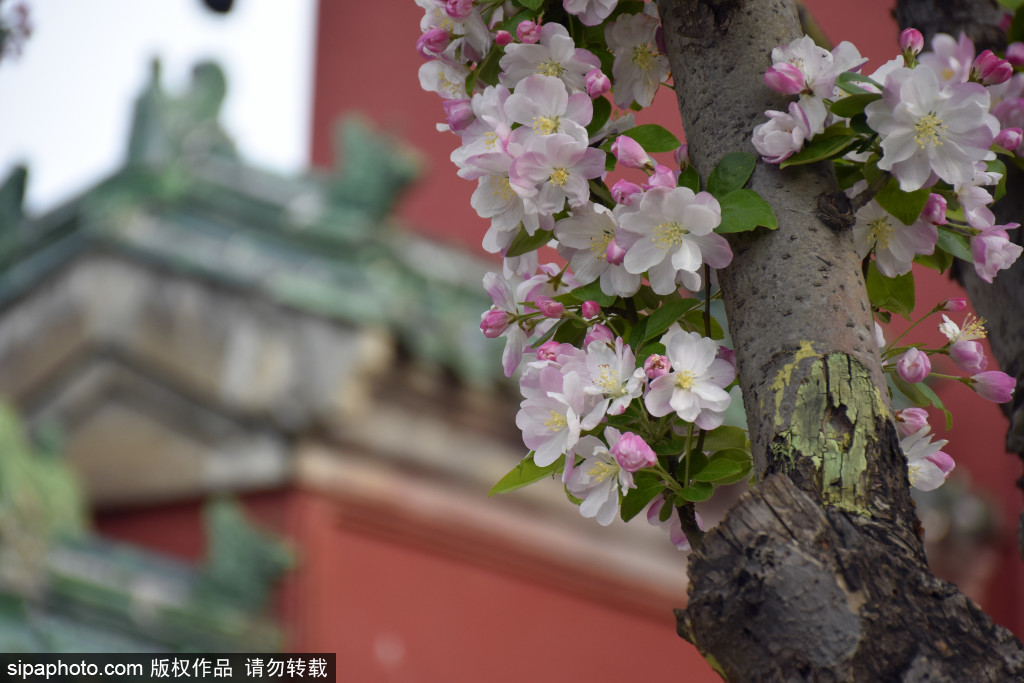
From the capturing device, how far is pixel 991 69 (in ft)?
2.19

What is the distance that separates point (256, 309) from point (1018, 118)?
208cm

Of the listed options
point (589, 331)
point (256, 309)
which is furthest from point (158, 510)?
point (589, 331)

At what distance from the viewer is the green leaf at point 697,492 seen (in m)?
0.62

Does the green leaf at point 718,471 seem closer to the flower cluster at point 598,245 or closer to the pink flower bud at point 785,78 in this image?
the flower cluster at point 598,245

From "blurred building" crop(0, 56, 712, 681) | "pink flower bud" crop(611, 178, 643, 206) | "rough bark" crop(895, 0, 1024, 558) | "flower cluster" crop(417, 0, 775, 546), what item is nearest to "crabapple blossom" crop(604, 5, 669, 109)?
"flower cluster" crop(417, 0, 775, 546)

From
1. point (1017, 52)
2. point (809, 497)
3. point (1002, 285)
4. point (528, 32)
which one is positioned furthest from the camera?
point (1002, 285)

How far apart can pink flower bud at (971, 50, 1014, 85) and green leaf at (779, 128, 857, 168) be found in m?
0.11

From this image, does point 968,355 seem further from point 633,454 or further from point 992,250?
point 633,454

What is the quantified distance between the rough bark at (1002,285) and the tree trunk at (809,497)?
1.18ft

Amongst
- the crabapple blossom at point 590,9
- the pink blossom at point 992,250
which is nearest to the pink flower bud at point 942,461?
the pink blossom at point 992,250

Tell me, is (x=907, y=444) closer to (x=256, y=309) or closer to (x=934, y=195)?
(x=934, y=195)

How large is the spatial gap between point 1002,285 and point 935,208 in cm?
33

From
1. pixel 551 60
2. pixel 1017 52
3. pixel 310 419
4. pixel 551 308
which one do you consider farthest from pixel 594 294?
pixel 310 419

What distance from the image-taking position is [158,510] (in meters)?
2.74
